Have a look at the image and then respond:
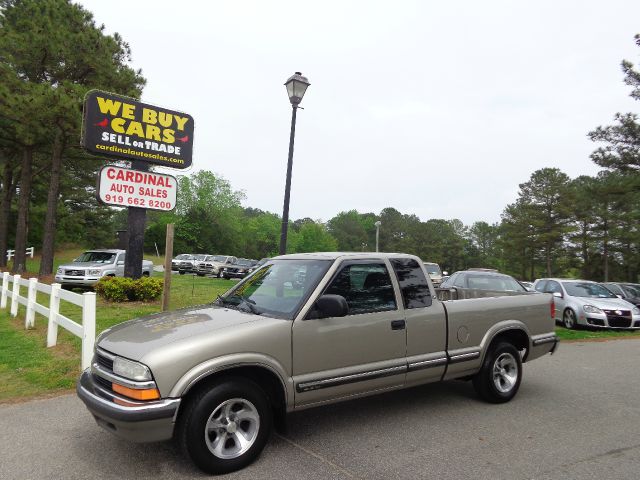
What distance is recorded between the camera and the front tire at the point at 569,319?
12656mm

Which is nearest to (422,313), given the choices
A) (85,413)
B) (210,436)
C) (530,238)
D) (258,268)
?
(258,268)

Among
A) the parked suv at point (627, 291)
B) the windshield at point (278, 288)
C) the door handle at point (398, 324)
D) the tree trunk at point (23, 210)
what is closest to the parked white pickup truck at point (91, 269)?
the tree trunk at point (23, 210)

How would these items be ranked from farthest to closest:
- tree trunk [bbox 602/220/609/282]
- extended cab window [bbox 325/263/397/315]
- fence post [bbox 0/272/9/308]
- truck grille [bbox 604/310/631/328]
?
tree trunk [bbox 602/220/609/282] → truck grille [bbox 604/310/631/328] → fence post [bbox 0/272/9/308] → extended cab window [bbox 325/263/397/315]

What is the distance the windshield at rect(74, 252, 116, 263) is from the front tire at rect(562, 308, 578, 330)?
15.7 metres

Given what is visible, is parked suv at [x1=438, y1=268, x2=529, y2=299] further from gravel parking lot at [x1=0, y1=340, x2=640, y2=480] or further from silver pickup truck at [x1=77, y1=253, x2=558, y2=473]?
silver pickup truck at [x1=77, y1=253, x2=558, y2=473]

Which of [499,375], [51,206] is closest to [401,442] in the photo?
[499,375]

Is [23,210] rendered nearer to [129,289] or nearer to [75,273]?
→ [75,273]

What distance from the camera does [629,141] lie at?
79.3 feet

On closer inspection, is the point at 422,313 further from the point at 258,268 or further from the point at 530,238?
the point at 530,238

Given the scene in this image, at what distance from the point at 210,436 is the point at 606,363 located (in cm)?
757

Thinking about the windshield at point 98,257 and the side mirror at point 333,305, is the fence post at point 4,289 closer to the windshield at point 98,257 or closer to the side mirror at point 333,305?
the windshield at point 98,257

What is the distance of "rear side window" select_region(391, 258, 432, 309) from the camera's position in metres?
4.79

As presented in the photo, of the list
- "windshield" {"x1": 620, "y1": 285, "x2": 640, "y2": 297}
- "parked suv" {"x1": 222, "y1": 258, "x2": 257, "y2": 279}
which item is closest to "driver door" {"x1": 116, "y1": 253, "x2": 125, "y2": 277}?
"parked suv" {"x1": 222, "y1": 258, "x2": 257, "y2": 279}

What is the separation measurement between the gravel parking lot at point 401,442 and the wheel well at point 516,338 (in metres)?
0.63
